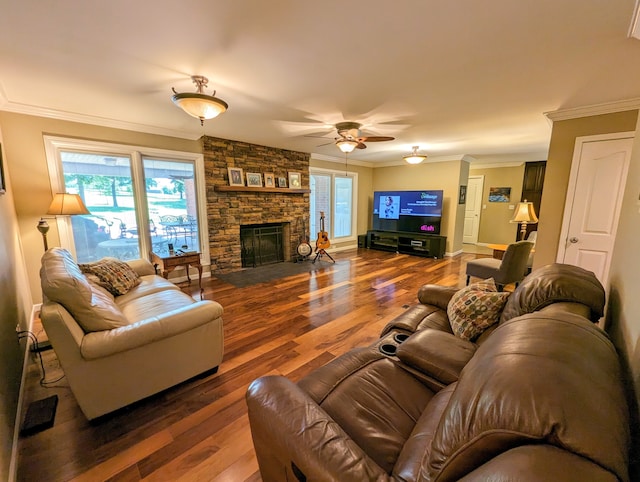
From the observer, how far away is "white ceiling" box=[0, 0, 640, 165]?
148 cm

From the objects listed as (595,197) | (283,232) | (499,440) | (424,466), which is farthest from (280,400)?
(283,232)

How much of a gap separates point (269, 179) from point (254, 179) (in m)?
0.33

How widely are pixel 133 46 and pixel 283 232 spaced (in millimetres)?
4068

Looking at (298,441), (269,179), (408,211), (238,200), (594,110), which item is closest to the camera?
(298,441)

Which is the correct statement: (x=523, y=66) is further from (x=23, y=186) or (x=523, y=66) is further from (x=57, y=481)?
(x=23, y=186)

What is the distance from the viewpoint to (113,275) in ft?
8.72

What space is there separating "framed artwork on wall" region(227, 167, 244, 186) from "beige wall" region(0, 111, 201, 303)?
6.08 feet

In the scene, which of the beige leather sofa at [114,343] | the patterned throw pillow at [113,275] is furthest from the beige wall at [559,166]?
the patterned throw pillow at [113,275]

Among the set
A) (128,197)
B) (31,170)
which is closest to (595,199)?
(128,197)

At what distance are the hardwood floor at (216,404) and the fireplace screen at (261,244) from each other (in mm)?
1317

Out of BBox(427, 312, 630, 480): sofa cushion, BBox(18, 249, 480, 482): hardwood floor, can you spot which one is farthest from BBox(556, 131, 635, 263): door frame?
BBox(427, 312, 630, 480): sofa cushion

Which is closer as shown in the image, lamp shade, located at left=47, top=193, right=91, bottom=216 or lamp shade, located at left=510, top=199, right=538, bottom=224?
lamp shade, located at left=47, top=193, right=91, bottom=216

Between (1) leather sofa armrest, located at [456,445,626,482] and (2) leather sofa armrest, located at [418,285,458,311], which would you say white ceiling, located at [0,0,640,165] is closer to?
(2) leather sofa armrest, located at [418,285,458,311]

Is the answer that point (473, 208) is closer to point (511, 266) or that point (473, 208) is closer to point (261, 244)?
point (511, 266)
